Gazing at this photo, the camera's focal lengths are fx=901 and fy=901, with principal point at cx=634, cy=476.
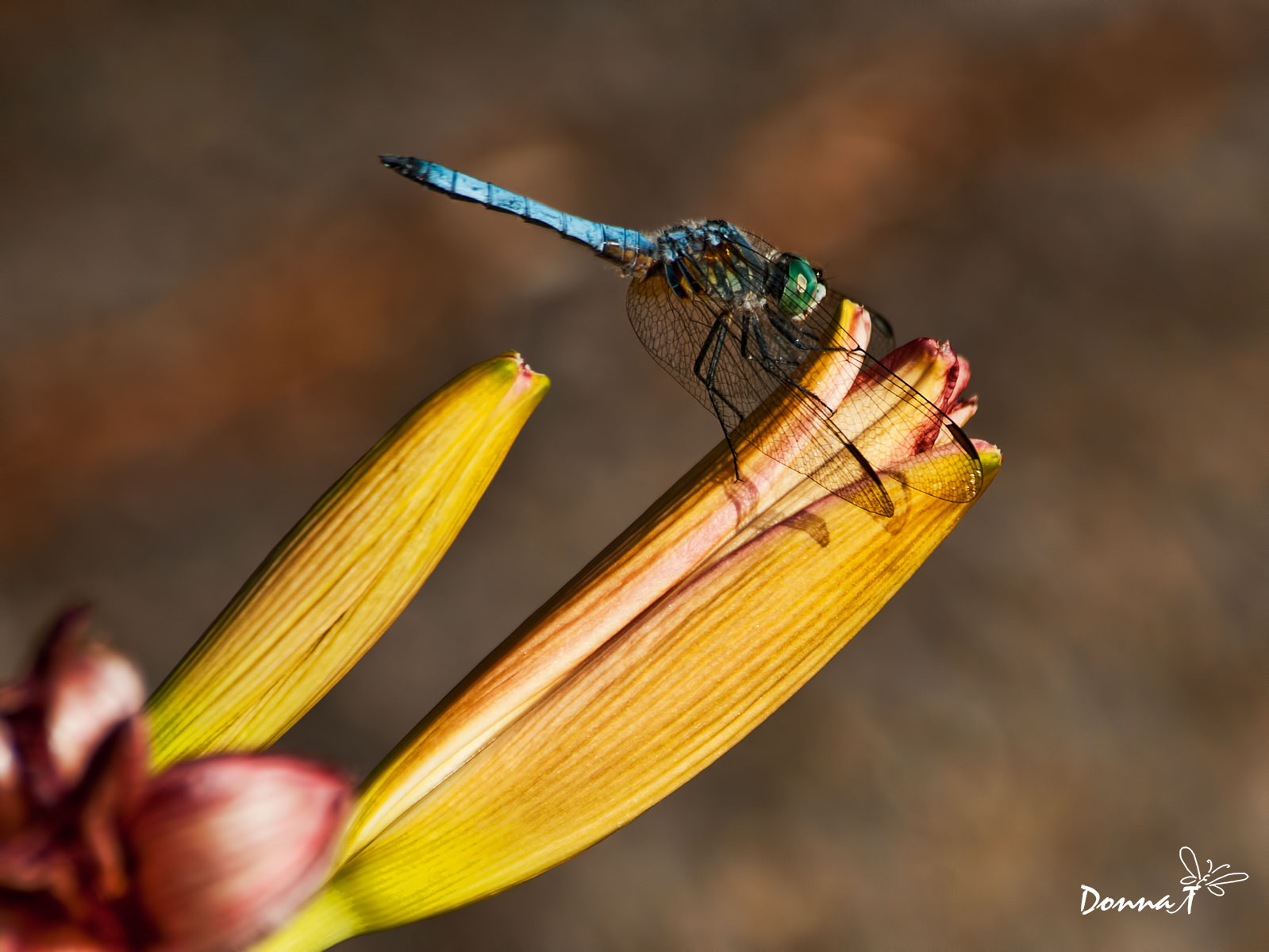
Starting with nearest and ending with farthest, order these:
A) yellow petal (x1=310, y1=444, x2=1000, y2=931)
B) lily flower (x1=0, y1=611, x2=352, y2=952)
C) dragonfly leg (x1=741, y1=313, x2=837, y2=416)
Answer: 1. lily flower (x1=0, y1=611, x2=352, y2=952)
2. yellow petal (x1=310, y1=444, x2=1000, y2=931)
3. dragonfly leg (x1=741, y1=313, x2=837, y2=416)

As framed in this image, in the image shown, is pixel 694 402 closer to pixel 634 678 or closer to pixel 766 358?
pixel 766 358

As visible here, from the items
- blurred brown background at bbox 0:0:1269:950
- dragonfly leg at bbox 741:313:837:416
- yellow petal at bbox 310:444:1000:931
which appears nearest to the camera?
yellow petal at bbox 310:444:1000:931

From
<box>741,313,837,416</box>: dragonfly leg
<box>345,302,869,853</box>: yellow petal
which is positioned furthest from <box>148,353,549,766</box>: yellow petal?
<box>741,313,837,416</box>: dragonfly leg

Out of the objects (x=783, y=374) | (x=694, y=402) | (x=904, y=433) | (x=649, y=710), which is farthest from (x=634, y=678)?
(x=694, y=402)

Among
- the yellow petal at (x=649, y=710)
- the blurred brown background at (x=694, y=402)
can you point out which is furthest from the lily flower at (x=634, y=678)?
the blurred brown background at (x=694, y=402)

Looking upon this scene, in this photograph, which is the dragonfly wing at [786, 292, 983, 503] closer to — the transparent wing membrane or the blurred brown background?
the transparent wing membrane

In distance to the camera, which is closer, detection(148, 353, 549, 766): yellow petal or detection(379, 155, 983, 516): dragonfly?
detection(148, 353, 549, 766): yellow petal

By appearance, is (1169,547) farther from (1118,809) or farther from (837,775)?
(837,775)
